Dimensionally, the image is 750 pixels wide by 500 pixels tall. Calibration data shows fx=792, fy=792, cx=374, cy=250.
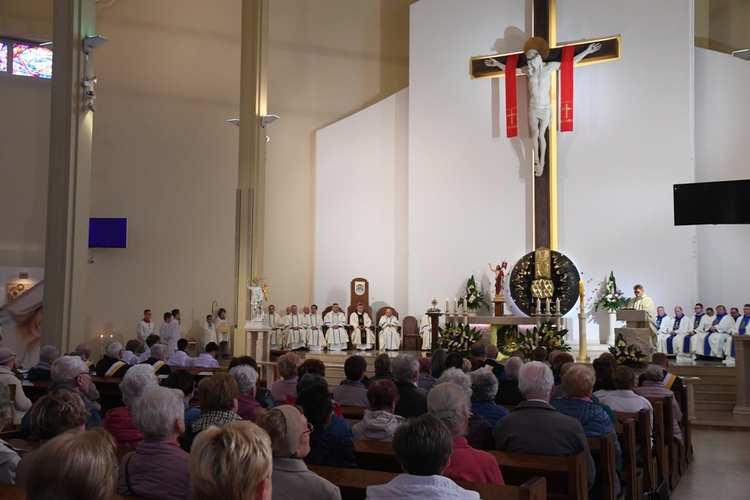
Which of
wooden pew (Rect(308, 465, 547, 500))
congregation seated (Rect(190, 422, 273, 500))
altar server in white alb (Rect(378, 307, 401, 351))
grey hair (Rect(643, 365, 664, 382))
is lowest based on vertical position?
altar server in white alb (Rect(378, 307, 401, 351))

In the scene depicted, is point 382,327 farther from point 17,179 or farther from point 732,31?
point 732,31

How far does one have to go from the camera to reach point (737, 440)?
845 centimetres

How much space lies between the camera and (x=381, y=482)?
3.12 m

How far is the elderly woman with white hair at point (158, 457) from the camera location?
2.93 m

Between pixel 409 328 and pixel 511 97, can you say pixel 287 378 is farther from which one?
pixel 511 97

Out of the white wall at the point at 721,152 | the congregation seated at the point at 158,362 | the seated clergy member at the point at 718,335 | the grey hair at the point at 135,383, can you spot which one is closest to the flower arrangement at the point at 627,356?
the seated clergy member at the point at 718,335

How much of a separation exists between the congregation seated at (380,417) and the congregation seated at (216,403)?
0.89 meters

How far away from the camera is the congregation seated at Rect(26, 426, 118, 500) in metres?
1.67

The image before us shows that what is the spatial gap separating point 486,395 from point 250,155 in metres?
9.49

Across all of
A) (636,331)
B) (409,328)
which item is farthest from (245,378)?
(409,328)

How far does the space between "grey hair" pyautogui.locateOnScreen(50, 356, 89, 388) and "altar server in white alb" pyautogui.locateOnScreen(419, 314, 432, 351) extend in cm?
1101

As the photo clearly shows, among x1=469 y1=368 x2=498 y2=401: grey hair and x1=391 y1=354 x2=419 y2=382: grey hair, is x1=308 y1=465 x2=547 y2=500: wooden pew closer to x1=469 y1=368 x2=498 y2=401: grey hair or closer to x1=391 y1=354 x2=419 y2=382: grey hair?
x1=469 y1=368 x2=498 y2=401: grey hair

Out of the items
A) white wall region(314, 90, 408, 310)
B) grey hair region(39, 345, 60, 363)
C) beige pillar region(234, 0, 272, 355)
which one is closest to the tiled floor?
grey hair region(39, 345, 60, 363)

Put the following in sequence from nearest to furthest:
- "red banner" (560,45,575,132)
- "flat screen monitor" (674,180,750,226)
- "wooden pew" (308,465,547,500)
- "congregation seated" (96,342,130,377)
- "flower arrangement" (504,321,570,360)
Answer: "wooden pew" (308,465,547,500) → "congregation seated" (96,342,130,377) → "flat screen monitor" (674,180,750,226) → "flower arrangement" (504,321,570,360) → "red banner" (560,45,575,132)
